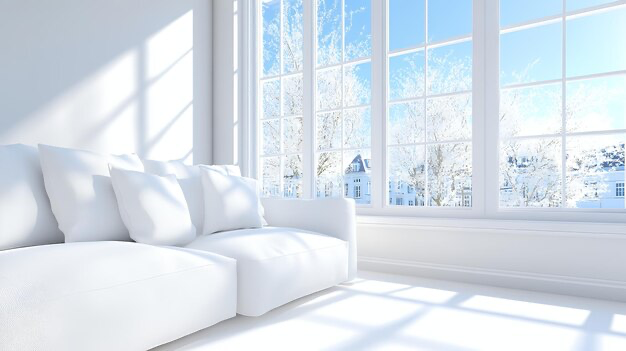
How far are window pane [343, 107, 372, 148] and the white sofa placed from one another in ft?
5.26

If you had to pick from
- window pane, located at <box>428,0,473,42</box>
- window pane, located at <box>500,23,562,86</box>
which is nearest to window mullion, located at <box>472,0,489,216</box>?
window pane, located at <box>500,23,562,86</box>

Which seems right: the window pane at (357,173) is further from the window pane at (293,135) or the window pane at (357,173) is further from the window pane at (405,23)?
the window pane at (405,23)

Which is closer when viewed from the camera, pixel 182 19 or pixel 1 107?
pixel 1 107

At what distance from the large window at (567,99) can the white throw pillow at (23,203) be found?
2.77m

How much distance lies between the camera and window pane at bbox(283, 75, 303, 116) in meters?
4.19

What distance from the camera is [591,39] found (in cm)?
296

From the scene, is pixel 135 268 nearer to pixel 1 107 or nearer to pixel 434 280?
pixel 1 107

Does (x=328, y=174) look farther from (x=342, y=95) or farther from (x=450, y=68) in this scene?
(x=450, y=68)

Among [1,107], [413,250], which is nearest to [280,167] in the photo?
[413,250]

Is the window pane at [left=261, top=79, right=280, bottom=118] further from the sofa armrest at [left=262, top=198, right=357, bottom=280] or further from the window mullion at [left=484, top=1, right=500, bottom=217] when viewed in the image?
the window mullion at [left=484, top=1, right=500, bottom=217]

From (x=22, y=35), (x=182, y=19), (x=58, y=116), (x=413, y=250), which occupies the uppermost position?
(x=182, y=19)

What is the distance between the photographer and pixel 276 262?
206 cm

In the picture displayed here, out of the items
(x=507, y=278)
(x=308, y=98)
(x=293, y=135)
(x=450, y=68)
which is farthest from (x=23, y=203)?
(x=450, y=68)

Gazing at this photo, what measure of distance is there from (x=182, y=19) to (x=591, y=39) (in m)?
3.35
